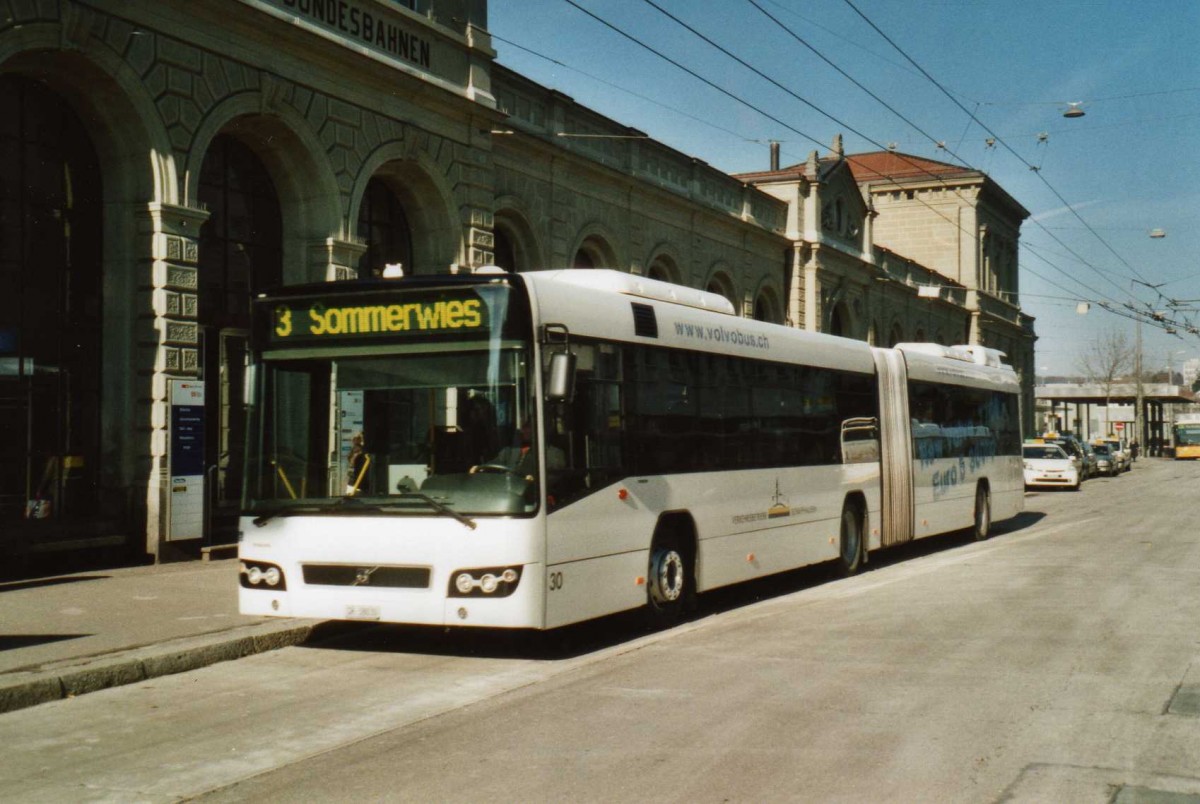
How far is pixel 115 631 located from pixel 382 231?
36.9 feet

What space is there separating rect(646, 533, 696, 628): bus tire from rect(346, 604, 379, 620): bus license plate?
253 cm

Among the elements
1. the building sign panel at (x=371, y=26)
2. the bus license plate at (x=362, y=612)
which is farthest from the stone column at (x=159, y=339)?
the bus license plate at (x=362, y=612)

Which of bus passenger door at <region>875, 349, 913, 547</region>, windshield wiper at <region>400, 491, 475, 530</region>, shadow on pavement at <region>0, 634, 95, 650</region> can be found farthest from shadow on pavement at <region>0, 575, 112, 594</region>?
bus passenger door at <region>875, 349, 913, 547</region>

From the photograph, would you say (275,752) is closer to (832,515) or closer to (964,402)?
(832,515)

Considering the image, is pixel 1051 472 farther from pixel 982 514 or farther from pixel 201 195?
pixel 201 195

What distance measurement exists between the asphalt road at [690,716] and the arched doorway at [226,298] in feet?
21.6

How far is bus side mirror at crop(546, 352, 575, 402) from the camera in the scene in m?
9.24

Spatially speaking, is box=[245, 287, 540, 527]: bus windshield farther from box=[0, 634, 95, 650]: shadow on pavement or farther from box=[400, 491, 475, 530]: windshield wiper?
box=[0, 634, 95, 650]: shadow on pavement

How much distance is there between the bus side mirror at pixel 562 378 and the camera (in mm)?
9242

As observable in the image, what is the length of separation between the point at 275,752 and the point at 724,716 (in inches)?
98.6

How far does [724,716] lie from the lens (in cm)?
759

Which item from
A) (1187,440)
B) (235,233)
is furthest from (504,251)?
(1187,440)

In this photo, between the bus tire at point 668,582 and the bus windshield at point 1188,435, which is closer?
the bus tire at point 668,582

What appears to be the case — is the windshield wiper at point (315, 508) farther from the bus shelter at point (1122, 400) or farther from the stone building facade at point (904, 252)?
the bus shelter at point (1122, 400)
